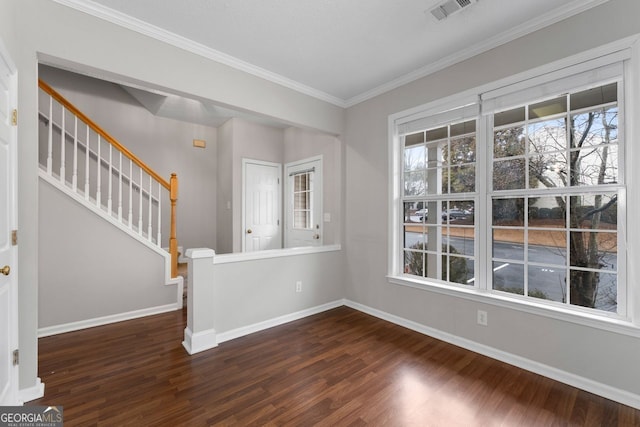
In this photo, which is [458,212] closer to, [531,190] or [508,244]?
[508,244]

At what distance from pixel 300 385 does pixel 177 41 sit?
9.84 ft

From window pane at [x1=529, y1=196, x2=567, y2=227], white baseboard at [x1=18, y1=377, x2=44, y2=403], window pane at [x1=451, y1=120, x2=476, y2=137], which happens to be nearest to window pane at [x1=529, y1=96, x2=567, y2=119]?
window pane at [x1=451, y1=120, x2=476, y2=137]

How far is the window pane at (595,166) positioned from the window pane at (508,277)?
824 mm

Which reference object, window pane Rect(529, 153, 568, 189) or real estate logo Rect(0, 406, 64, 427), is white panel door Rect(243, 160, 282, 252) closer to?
real estate logo Rect(0, 406, 64, 427)

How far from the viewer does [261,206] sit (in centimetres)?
506

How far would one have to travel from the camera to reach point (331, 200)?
157 inches

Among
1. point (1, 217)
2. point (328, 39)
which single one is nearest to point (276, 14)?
point (328, 39)

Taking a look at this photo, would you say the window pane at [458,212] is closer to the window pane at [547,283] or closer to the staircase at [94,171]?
the window pane at [547,283]

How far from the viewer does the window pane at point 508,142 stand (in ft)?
7.74

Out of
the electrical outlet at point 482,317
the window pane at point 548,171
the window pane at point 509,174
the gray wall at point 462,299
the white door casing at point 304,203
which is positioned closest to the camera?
the gray wall at point 462,299

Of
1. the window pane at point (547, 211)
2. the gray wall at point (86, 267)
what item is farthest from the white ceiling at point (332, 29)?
the gray wall at point (86, 267)

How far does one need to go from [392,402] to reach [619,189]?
2161 mm

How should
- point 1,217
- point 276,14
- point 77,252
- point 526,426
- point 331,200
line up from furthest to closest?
point 331,200 → point 77,252 → point 276,14 → point 526,426 → point 1,217

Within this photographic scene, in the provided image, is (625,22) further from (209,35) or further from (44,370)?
(44,370)
